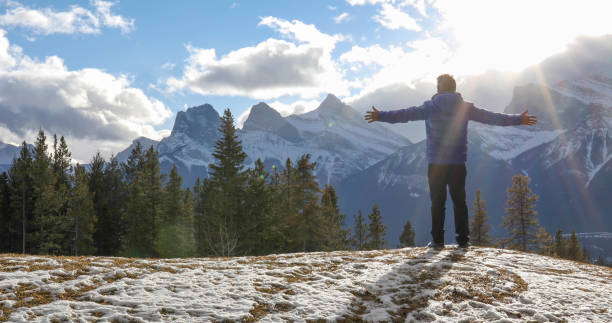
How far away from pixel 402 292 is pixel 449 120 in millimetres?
4566

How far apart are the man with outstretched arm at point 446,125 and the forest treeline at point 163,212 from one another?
24.5 meters

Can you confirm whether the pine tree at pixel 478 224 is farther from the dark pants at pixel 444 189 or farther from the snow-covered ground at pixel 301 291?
the snow-covered ground at pixel 301 291

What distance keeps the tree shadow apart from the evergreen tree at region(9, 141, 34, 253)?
41288 mm

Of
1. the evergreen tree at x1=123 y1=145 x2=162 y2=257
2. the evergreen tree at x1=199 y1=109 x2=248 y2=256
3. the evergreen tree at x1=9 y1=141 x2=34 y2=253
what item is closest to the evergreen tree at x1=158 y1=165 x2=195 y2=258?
the evergreen tree at x1=123 y1=145 x2=162 y2=257

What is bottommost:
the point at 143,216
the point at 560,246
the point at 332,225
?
the point at 560,246

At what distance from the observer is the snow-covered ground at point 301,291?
4457mm

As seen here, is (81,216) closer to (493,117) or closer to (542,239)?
(493,117)

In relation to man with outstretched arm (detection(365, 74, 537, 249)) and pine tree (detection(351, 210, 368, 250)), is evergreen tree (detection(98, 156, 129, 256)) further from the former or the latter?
man with outstretched arm (detection(365, 74, 537, 249))

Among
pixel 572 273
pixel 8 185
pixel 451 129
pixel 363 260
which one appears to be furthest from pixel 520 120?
pixel 8 185

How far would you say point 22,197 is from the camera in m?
36.6

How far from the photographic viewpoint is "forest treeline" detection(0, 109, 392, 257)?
33156mm

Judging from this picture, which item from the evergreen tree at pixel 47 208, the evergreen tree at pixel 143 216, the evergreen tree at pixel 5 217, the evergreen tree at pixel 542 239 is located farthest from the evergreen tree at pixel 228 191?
the evergreen tree at pixel 542 239

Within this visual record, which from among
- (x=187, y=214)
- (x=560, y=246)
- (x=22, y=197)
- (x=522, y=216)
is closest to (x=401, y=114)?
(x=522, y=216)

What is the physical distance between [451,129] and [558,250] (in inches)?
2281
